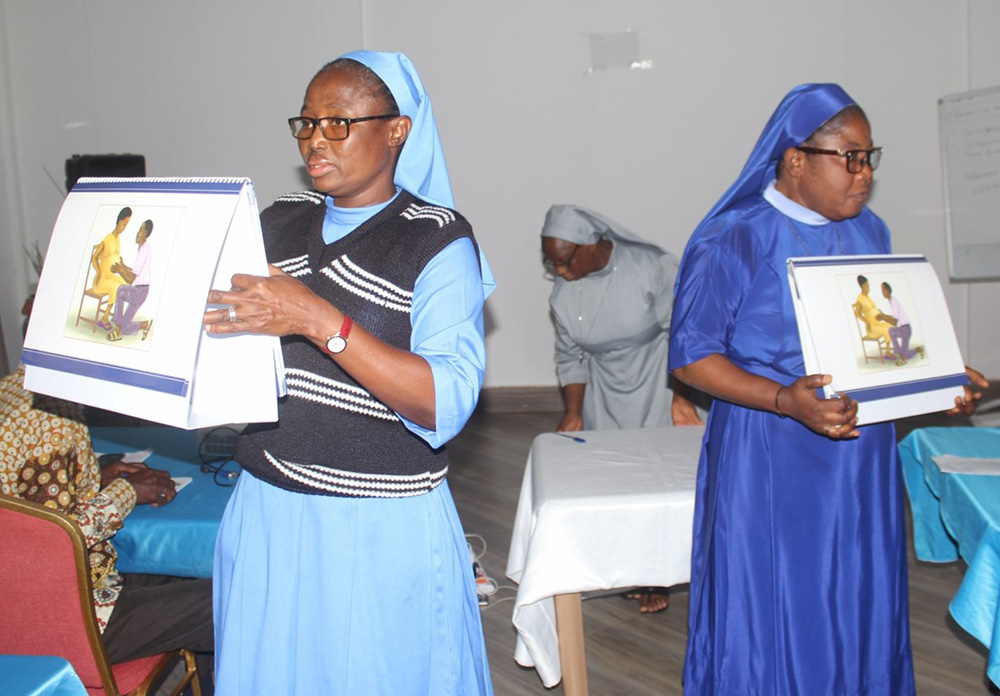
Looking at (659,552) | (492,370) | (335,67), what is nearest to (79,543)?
(335,67)

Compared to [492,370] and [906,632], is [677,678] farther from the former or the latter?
[492,370]

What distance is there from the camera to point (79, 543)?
202 cm

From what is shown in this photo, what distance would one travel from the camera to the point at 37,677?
5.15ft

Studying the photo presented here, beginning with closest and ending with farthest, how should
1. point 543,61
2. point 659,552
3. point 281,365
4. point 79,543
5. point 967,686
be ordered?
point 281,365 → point 79,543 → point 659,552 → point 967,686 → point 543,61

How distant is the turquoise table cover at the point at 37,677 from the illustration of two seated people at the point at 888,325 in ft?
5.96

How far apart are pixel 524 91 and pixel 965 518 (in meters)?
5.35

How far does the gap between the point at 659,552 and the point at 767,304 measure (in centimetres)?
93

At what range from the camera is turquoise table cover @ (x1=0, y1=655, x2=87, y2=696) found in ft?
5.05

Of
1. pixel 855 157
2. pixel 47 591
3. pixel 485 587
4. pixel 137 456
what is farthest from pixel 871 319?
pixel 137 456

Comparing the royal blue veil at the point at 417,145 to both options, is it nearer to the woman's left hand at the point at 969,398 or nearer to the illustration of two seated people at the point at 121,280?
the illustration of two seated people at the point at 121,280

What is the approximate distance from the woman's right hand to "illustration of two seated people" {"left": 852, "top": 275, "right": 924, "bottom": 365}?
185 mm

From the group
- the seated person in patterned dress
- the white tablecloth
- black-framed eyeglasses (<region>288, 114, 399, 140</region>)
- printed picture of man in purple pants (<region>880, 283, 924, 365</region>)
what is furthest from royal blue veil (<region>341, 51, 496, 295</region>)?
the seated person in patterned dress

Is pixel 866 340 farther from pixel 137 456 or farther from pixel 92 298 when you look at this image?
pixel 137 456

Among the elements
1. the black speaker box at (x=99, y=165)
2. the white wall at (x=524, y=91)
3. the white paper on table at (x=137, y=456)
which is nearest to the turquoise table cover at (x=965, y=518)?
the white paper on table at (x=137, y=456)
